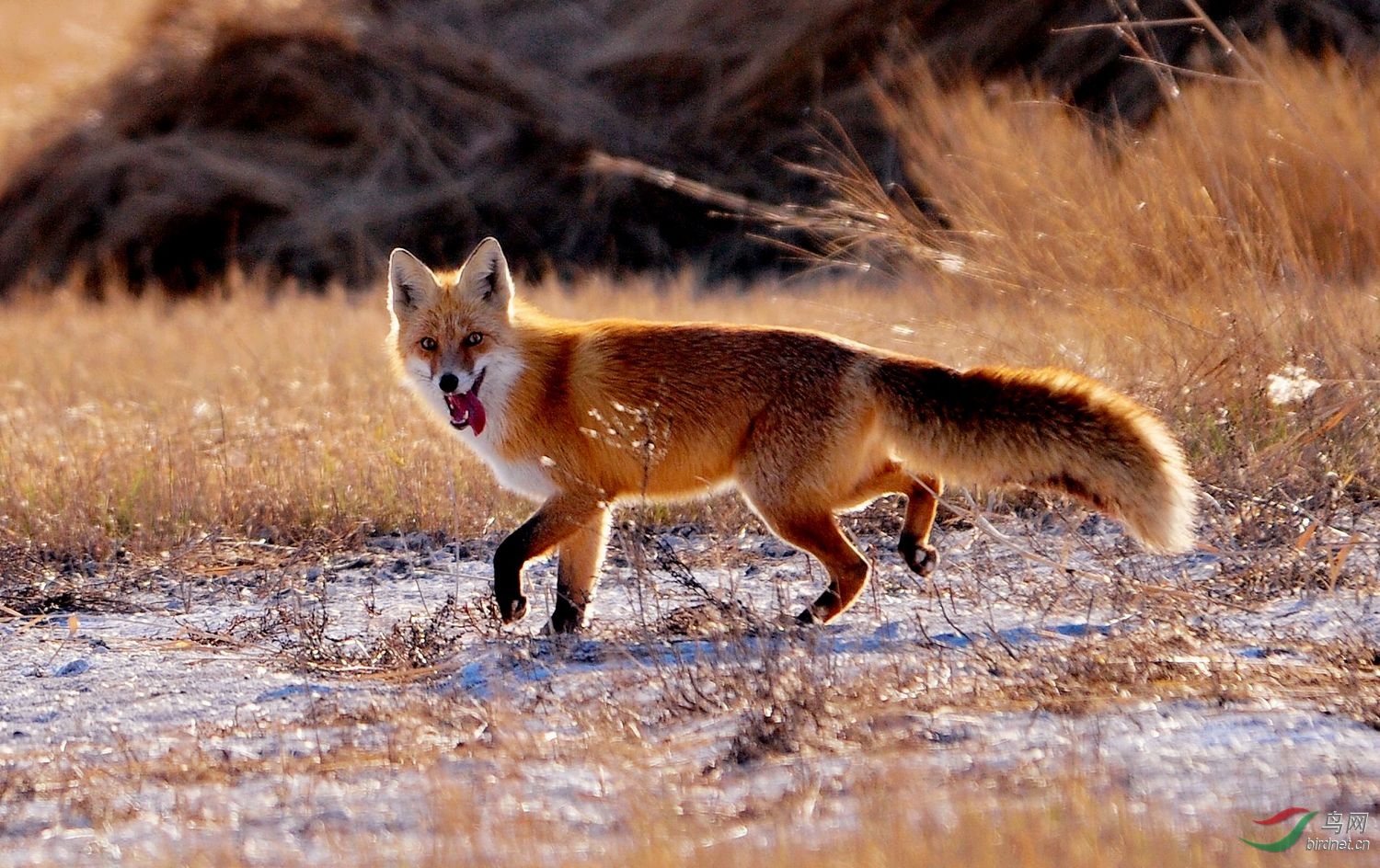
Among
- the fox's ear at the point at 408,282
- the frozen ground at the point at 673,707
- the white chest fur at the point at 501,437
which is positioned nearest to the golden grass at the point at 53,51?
the fox's ear at the point at 408,282

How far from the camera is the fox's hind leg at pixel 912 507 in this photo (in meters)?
5.02

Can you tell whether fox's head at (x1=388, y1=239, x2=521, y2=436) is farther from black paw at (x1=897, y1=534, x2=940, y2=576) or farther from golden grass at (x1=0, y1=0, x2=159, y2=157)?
golden grass at (x1=0, y1=0, x2=159, y2=157)

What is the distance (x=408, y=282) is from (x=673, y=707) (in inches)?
92.0

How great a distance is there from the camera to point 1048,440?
4.32m

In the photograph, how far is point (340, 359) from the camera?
9.70m

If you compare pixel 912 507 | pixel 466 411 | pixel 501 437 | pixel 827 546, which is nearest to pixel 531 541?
pixel 501 437

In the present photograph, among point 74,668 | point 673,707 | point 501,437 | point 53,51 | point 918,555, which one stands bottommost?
point 74,668

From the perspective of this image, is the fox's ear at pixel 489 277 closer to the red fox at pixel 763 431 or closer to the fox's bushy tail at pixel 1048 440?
the red fox at pixel 763 431

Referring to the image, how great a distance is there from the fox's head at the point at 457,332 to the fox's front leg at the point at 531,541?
0.42 meters

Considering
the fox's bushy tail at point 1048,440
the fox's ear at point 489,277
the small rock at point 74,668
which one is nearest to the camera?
the fox's bushy tail at point 1048,440

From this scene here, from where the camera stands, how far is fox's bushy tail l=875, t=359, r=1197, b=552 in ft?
13.7

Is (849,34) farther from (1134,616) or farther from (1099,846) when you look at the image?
(1099,846)

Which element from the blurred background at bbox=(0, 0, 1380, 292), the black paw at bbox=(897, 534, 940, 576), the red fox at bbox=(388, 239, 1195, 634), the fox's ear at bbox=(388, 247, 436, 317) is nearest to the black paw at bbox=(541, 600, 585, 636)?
the red fox at bbox=(388, 239, 1195, 634)

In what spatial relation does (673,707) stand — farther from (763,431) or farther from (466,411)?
(466,411)
